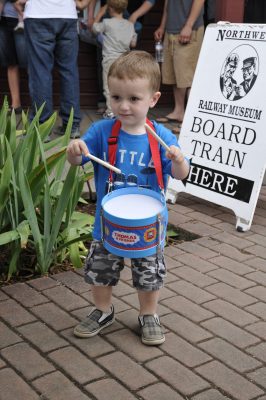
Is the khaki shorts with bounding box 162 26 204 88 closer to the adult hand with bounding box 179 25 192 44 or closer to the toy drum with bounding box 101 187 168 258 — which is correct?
the adult hand with bounding box 179 25 192 44

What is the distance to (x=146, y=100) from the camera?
9.22 ft

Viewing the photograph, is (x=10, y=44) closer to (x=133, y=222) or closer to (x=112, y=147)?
(x=112, y=147)

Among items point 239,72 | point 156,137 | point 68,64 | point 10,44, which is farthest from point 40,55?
point 156,137

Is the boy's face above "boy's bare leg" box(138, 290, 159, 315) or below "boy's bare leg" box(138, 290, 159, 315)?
above

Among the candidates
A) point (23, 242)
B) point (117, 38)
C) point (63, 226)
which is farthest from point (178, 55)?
point (23, 242)

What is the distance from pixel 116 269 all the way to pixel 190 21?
4.64m

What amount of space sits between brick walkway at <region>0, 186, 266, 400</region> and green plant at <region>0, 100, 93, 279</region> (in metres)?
0.18

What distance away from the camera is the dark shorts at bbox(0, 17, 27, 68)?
7.36 m

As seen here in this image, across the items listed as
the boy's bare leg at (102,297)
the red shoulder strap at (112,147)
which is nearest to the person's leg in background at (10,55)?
the boy's bare leg at (102,297)

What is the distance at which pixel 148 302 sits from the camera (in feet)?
10.3

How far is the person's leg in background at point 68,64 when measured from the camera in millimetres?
6340

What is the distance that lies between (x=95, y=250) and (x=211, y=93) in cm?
235

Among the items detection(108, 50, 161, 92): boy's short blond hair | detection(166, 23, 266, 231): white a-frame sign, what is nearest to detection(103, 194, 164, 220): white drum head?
detection(108, 50, 161, 92): boy's short blond hair

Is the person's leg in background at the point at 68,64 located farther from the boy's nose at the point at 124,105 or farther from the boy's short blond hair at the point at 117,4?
the boy's nose at the point at 124,105
